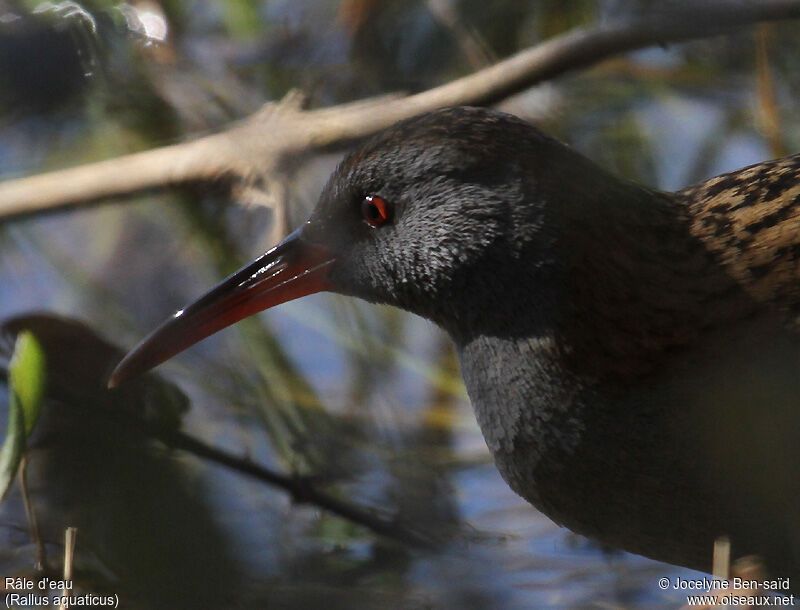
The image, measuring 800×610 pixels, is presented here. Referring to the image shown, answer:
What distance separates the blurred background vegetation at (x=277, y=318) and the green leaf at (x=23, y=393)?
6 centimetres

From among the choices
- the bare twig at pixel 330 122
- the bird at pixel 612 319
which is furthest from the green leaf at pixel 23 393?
the bare twig at pixel 330 122

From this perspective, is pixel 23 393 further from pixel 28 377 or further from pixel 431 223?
pixel 431 223

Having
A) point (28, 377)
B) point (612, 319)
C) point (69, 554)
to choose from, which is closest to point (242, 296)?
point (28, 377)

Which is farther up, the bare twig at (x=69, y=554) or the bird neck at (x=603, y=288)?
the bird neck at (x=603, y=288)

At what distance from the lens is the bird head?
6.07 ft

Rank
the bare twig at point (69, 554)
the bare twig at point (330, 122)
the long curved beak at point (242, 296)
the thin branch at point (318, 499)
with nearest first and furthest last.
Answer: the bare twig at point (69, 554) < the long curved beak at point (242, 296) < the thin branch at point (318, 499) < the bare twig at point (330, 122)

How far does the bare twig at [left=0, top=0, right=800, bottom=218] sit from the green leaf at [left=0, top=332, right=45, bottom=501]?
3.09 feet

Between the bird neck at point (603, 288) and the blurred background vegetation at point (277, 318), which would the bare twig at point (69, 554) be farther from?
the bird neck at point (603, 288)

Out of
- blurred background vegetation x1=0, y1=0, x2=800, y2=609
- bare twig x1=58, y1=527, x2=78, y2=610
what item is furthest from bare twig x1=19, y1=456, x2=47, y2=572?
bare twig x1=58, y1=527, x2=78, y2=610

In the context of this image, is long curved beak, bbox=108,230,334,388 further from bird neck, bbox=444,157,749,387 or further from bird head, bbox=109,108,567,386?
bird neck, bbox=444,157,749,387

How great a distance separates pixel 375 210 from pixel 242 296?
29cm

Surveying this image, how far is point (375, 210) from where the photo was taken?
6.50 ft

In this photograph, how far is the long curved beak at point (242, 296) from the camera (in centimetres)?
208

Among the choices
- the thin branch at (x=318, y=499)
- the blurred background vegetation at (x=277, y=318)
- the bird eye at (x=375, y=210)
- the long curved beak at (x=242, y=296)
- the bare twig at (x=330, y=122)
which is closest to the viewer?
the blurred background vegetation at (x=277, y=318)
